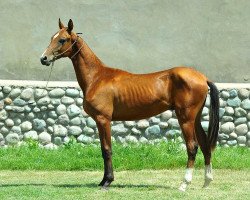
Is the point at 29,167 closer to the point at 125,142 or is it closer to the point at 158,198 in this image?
the point at 125,142

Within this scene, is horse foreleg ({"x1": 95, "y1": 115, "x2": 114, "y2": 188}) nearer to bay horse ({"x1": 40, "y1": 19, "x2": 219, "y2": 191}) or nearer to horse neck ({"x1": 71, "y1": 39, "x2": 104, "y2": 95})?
bay horse ({"x1": 40, "y1": 19, "x2": 219, "y2": 191})

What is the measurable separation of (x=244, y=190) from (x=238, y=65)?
404 centimetres

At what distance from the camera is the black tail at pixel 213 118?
1056 centimetres

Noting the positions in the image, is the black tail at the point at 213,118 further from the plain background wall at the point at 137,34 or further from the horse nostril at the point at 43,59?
the plain background wall at the point at 137,34

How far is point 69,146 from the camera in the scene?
13586 millimetres

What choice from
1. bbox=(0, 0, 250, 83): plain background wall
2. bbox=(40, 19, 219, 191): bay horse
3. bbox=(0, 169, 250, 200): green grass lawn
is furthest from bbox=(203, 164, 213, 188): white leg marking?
bbox=(0, 0, 250, 83): plain background wall

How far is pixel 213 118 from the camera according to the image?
1057 centimetres

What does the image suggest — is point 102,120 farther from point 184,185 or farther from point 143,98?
point 184,185

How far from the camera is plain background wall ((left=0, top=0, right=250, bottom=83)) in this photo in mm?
14039

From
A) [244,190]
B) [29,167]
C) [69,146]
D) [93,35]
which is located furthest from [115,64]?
[244,190]

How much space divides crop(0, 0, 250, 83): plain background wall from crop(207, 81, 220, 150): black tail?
3465 millimetres

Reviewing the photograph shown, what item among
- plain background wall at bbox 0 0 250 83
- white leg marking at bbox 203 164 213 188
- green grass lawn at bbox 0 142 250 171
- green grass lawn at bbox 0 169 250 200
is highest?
plain background wall at bbox 0 0 250 83

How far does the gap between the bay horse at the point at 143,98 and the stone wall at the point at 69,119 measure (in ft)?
10.2

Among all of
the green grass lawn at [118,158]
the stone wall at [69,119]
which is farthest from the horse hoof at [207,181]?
the stone wall at [69,119]
